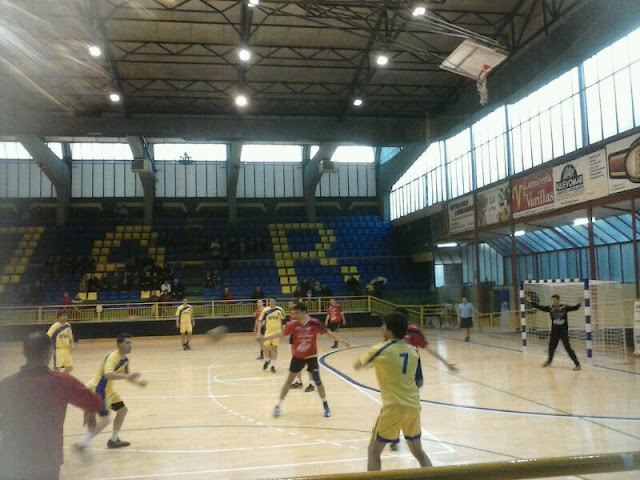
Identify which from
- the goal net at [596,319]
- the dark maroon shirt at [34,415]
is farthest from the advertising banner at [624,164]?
the dark maroon shirt at [34,415]

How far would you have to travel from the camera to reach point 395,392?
227 inches

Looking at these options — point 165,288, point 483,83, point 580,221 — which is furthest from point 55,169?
point 580,221

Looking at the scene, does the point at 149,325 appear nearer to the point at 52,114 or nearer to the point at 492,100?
the point at 52,114

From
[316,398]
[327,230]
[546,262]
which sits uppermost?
[327,230]

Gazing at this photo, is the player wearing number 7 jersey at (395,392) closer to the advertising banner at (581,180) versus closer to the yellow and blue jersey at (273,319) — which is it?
the yellow and blue jersey at (273,319)

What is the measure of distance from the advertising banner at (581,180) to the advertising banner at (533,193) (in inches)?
21.1

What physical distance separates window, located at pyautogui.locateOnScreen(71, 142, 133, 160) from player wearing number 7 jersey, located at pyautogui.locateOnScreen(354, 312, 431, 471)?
43.0m

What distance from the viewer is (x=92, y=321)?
30.9m

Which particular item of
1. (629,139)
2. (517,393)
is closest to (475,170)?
(629,139)

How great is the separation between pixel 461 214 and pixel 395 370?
2873 centimetres

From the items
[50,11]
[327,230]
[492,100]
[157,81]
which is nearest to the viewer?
[50,11]

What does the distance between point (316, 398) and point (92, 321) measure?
2160cm

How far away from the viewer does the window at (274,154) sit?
47.8 metres

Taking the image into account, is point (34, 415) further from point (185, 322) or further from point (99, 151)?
point (99, 151)
